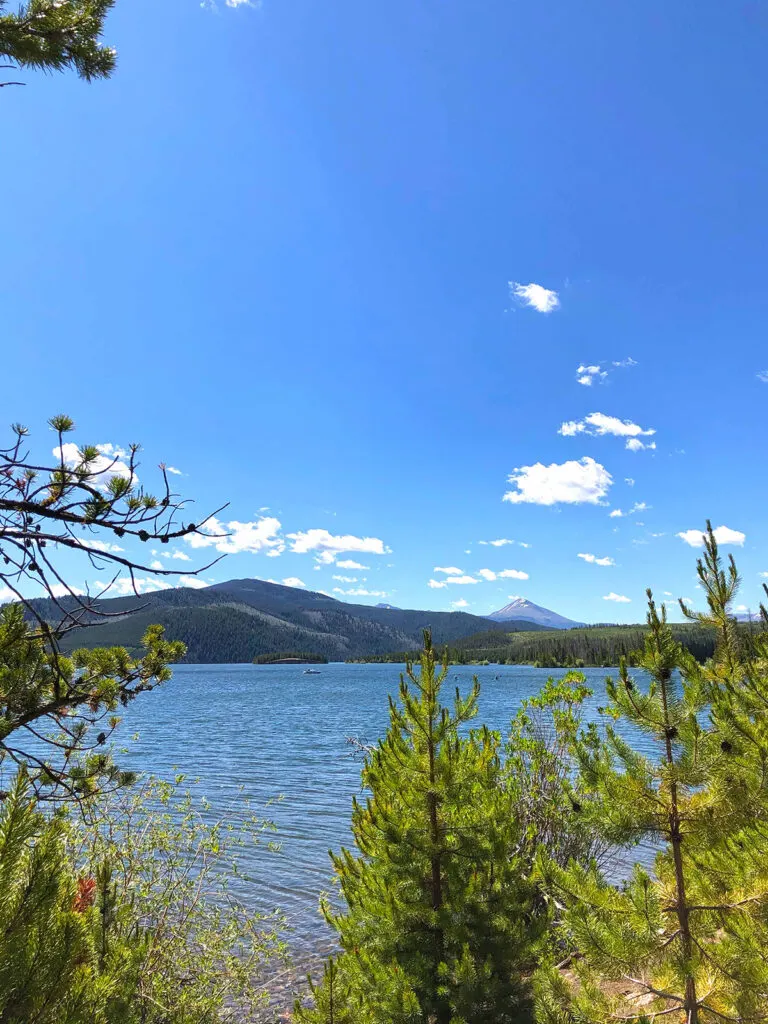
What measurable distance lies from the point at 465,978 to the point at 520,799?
174 inches

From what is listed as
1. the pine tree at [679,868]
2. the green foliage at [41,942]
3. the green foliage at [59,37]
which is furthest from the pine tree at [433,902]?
the green foliage at [59,37]

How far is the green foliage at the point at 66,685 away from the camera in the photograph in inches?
136

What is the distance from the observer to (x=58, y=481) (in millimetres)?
2854

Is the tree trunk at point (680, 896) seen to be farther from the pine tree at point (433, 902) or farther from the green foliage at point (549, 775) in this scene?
the green foliage at point (549, 775)

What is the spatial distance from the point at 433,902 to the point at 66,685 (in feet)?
12.8

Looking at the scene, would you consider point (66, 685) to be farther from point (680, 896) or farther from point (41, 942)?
point (680, 896)

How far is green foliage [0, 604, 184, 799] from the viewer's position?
3.45 m

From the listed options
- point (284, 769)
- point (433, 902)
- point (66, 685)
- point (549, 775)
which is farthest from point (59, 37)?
point (284, 769)

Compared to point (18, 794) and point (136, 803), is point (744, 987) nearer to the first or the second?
point (18, 794)

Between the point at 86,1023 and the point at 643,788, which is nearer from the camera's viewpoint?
the point at 86,1023

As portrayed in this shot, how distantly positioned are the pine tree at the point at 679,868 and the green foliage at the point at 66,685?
3.39 m

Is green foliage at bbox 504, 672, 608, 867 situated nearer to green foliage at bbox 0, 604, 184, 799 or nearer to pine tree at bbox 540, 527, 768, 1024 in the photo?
pine tree at bbox 540, 527, 768, 1024

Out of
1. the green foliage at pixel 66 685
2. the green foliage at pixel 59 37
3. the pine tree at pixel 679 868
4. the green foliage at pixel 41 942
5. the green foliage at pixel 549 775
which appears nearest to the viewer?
the green foliage at pixel 41 942

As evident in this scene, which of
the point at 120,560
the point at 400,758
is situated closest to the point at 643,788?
the point at 400,758
